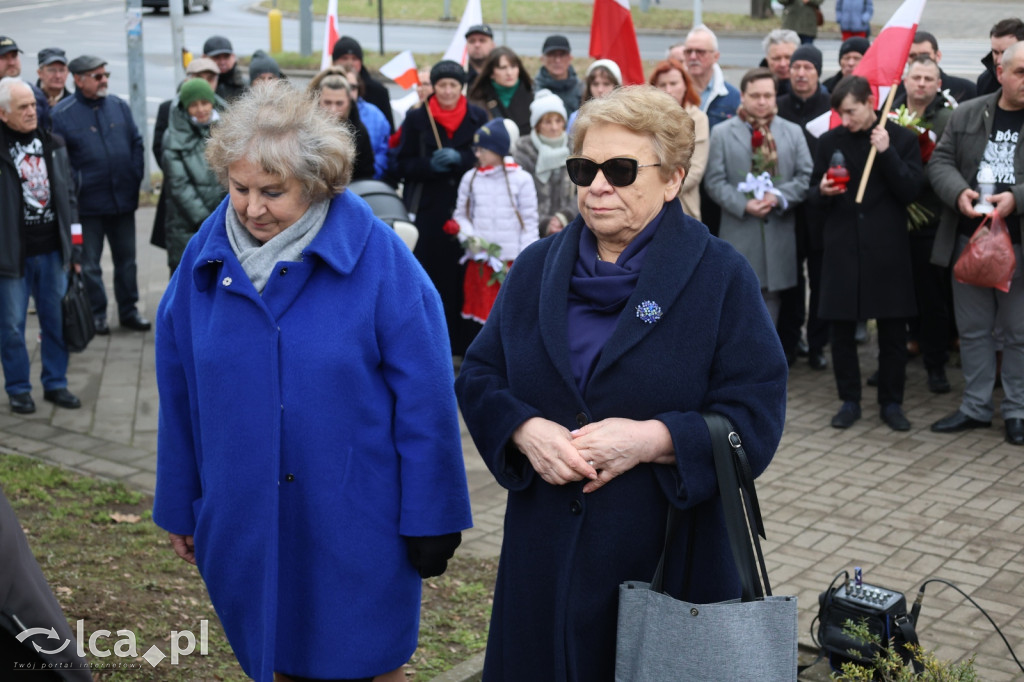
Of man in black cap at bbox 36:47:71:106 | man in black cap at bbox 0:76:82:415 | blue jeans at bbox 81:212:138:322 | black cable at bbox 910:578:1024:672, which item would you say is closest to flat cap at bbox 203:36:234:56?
man in black cap at bbox 36:47:71:106

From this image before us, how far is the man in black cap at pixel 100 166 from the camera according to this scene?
9375mm

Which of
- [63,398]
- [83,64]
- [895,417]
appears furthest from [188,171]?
[895,417]

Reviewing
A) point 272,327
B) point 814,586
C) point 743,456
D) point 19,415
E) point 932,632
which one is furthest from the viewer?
point 19,415

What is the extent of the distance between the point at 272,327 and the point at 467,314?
5.43 m

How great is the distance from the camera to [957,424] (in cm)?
753

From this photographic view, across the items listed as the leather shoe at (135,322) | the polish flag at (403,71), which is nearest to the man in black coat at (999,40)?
the polish flag at (403,71)

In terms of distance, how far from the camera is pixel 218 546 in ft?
11.4

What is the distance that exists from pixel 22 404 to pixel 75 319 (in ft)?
2.15

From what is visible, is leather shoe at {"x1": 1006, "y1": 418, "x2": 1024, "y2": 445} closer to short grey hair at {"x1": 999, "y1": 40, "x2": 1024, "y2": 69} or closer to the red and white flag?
short grey hair at {"x1": 999, "y1": 40, "x2": 1024, "y2": 69}

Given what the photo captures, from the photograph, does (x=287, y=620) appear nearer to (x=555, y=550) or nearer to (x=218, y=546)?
(x=218, y=546)

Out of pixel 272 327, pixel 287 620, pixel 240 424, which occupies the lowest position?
pixel 287 620

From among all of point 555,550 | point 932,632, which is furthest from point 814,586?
point 555,550

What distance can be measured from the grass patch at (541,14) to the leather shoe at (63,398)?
25124 millimetres

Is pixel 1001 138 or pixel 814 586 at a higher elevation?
pixel 1001 138
